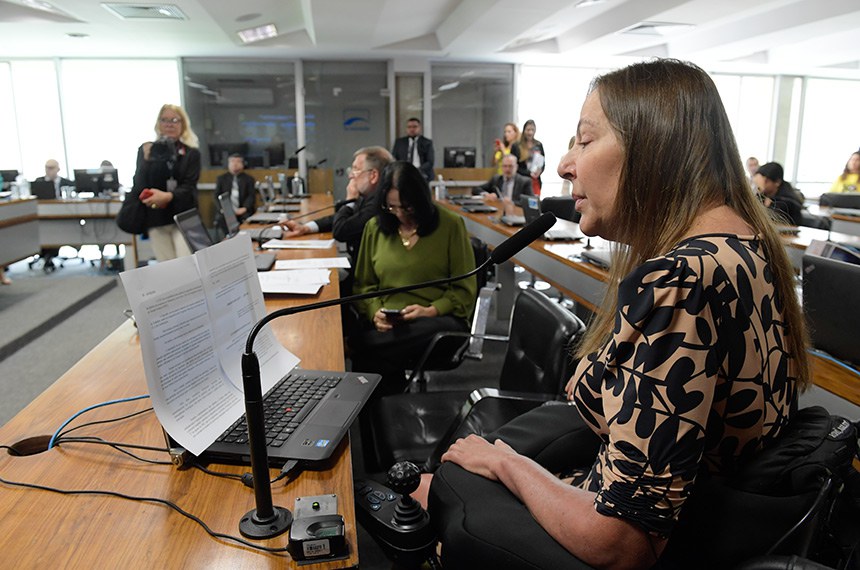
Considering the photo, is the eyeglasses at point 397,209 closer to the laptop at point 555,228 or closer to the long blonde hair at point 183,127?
the laptop at point 555,228

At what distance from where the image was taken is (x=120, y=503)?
93 cm

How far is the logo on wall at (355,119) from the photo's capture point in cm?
962

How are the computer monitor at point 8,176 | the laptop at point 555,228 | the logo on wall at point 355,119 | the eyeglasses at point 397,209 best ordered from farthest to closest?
the logo on wall at point 355,119 → the computer monitor at point 8,176 → the laptop at point 555,228 → the eyeglasses at point 397,209

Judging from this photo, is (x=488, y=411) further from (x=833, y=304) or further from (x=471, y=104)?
(x=471, y=104)

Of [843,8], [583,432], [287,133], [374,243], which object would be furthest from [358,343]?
[287,133]

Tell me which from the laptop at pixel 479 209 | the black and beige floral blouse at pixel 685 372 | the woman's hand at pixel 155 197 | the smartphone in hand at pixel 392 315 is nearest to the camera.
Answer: the black and beige floral blouse at pixel 685 372

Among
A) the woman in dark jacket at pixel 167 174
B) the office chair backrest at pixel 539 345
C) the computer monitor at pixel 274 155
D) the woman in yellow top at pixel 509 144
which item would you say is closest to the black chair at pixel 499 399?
the office chair backrest at pixel 539 345

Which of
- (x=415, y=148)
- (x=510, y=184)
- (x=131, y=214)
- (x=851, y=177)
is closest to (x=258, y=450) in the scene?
(x=131, y=214)

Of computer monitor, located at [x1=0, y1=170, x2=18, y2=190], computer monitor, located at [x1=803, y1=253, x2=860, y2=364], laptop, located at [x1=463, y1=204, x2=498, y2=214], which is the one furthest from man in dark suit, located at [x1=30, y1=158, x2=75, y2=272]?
computer monitor, located at [x1=803, y1=253, x2=860, y2=364]

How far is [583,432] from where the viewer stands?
1.19 metres

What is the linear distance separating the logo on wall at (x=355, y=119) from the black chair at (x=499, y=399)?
8293 millimetres

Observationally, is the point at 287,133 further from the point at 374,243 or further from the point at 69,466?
the point at 69,466

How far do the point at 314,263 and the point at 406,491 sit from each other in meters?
1.88

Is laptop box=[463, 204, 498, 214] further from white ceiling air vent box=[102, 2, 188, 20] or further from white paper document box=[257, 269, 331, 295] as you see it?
white ceiling air vent box=[102, 2, 188, 20]
